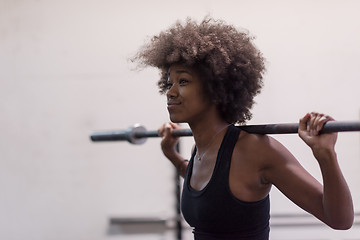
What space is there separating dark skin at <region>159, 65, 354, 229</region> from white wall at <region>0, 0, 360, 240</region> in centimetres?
85

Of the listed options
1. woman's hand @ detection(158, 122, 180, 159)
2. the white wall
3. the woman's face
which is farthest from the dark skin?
the white wall

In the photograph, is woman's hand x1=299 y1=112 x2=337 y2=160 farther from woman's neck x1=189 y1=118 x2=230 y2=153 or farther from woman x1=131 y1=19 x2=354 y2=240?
woman's neck x1=189 y1=118 x2=230 y2=153

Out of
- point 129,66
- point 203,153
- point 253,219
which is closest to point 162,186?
point 129,66

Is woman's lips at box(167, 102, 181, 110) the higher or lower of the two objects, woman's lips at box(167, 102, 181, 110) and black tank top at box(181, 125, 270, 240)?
the higher

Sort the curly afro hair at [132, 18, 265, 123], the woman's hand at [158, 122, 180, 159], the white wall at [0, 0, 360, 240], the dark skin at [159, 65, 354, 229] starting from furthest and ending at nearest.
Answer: the white wall at [0, 0, 360, 240]
the woman's hand at [158, 122, 180, 159]
the curly afro hair at [132, 18, 265, 123]
the dark skin at [159, 65, 354, 229]

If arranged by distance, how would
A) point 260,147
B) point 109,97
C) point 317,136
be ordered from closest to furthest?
point 317,136 < point 260,147 < point 109,97

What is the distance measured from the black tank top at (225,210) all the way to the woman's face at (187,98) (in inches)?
3.6

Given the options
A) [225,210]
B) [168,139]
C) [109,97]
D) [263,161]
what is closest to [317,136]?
[263,161]

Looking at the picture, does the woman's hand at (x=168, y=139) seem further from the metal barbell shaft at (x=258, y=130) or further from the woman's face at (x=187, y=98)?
the woman's face at (x=187, y=98)

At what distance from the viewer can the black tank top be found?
81 cm

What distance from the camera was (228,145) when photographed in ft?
2.80

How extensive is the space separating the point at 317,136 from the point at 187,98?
0.31 metres

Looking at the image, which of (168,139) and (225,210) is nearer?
(225,210)

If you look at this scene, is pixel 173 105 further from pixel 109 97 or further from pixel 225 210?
pixel 109 97
